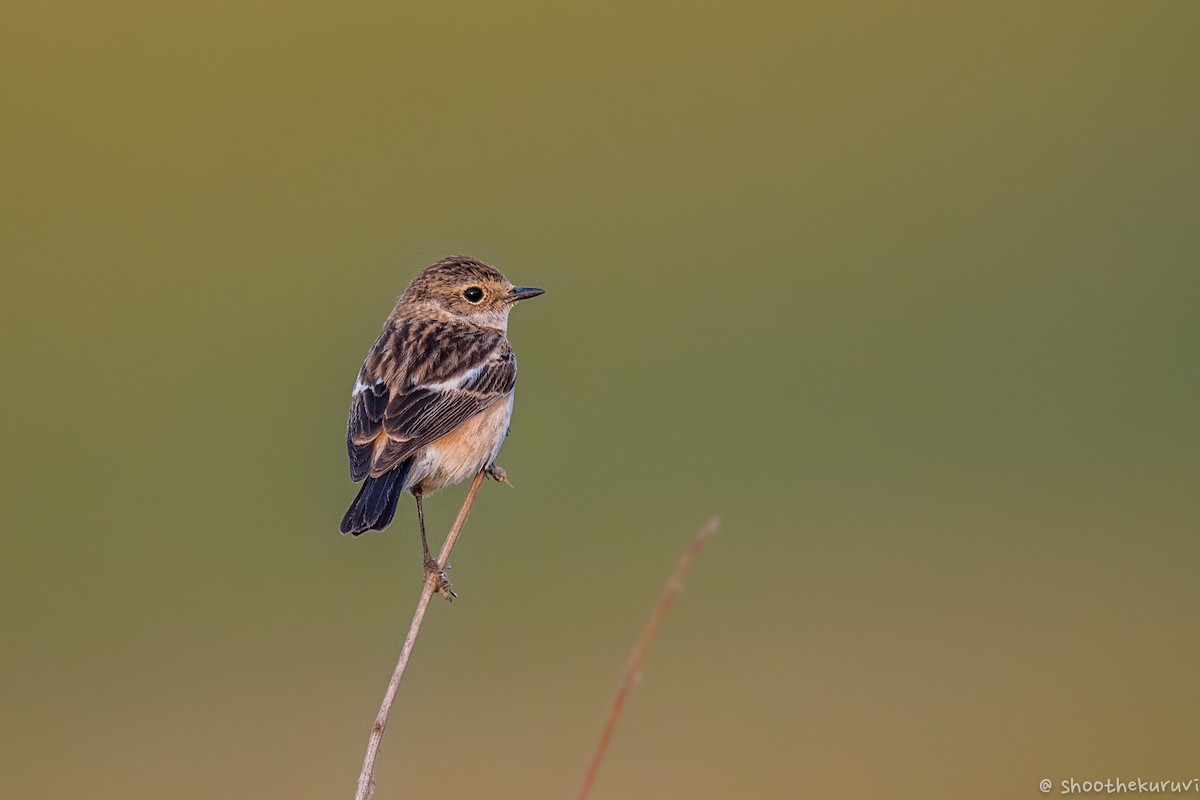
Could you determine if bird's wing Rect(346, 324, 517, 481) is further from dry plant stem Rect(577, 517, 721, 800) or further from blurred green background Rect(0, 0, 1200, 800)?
dry plant stem Rect(577, 517, 721, 800)

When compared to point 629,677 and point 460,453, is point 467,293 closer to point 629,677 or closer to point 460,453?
point 460,453

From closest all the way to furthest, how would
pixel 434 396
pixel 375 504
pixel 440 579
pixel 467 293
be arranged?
1. pixel 375 504
2. pixel 440 579
3. pixel 434 396
4. pixel 467 293

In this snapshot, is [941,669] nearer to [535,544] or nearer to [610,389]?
Result: [535,544]

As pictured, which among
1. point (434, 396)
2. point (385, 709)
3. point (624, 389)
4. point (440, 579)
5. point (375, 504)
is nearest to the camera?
point (385, 709)

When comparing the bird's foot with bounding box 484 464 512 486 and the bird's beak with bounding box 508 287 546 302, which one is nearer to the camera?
the bird's foot with bounding box 484 464 512 486

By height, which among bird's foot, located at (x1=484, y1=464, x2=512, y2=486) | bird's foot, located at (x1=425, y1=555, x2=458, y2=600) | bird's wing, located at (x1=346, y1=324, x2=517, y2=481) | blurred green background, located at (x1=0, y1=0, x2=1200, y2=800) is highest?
blurred green background, located at (x1=0, y1=0, x2=1200, y2=800)

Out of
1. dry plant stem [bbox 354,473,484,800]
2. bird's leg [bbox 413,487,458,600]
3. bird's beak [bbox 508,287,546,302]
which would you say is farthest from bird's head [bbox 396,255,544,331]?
dry plant stem [bbox 354,473,484,800]

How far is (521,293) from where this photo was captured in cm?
721

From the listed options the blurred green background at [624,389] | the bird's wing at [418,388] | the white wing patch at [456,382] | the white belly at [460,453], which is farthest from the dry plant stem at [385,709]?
the white wing patch at [456,382]

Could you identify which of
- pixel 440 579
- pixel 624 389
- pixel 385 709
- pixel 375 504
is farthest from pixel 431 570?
pixel 624 389

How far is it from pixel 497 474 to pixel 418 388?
0.53 metres

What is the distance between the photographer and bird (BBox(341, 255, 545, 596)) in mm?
6059

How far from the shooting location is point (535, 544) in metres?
14.6

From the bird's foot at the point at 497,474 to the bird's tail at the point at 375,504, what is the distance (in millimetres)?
361
